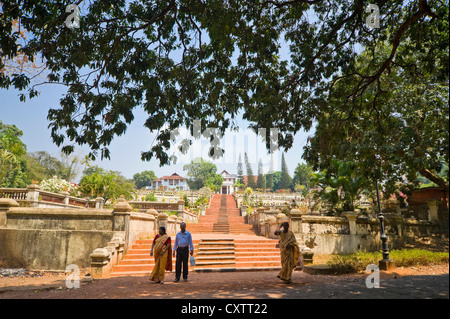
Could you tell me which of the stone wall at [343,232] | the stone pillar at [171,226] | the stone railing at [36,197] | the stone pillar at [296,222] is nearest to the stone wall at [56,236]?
the stone pillar at [171,226]

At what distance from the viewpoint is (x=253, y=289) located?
630 cm

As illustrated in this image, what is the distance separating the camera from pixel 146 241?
12305 millimetres

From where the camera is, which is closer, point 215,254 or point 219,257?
point 219,257

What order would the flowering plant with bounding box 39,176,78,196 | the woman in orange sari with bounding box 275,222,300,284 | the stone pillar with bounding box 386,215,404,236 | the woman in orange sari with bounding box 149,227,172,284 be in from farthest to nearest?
the flowering plant with bounding box 39,176,78,196
the stone pillar with bounding box 386,215,404,236
the woman in orange sari with bounding box 149,227,172,284
the woman in orange sari with bounding box 275,222,300,284

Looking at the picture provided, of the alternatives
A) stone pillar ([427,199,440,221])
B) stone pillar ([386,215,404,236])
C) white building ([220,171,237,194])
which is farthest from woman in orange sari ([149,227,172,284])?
white building ([220,171,237,194])

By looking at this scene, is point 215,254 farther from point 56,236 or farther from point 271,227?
point 56,236

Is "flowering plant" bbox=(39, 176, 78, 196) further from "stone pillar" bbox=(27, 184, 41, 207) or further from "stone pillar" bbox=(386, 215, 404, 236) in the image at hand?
"stone pillar" bbox=(386, 215, 404, 236)

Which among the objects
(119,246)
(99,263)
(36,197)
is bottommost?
(99,263)

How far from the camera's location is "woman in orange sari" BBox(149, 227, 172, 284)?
26.5 feet

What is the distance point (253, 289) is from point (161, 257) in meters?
3.08

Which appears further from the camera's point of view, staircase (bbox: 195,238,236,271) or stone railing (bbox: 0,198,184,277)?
staircase (bbox: 195,238,236,271)

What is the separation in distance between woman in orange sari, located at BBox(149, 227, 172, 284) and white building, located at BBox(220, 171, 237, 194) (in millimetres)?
79415

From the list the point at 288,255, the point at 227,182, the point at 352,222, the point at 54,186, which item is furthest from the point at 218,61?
the point at 227,182

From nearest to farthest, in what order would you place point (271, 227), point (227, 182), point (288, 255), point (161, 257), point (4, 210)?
1. point (288, 255)
2. point (161, 257)
3. point (4, 210)
4. point (271, 227)
5. point (227, 182)
